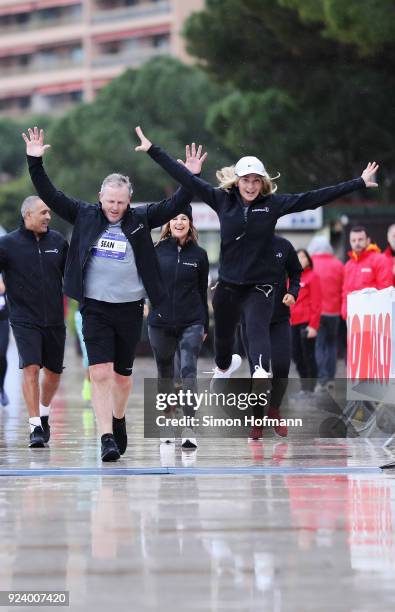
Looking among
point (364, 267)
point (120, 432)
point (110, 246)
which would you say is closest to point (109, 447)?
point (120, 432)

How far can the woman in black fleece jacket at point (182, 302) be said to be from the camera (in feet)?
43.2

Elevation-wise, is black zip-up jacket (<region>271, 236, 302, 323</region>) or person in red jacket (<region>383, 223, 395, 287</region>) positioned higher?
person in red jacket (<region>383, 223, 395, 287</region>)

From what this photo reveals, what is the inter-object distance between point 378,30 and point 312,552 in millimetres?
24019

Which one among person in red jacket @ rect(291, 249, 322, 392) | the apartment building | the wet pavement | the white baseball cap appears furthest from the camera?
the apartment building

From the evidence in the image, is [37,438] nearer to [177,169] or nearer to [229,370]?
[229,370]

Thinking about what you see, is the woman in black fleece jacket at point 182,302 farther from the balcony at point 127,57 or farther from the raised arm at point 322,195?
the balcony at point 127,57

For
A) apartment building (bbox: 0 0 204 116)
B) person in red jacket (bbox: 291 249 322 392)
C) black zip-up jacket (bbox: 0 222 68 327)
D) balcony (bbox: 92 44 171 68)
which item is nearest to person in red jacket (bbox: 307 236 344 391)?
person in red jacket (bbox: 291 249 322 392)

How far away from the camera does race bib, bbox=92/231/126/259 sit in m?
11.0

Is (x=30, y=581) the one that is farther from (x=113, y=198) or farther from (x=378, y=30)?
(x=378, y=30)

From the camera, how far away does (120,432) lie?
1170cm

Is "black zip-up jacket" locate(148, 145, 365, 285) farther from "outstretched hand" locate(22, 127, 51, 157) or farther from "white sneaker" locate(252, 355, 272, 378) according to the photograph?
"outstretched hand" locate(22, 127, 51, 157)

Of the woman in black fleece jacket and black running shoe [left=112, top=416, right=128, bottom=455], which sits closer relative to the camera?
black running shoe [left=112, top=416, right=128, bottom=455]

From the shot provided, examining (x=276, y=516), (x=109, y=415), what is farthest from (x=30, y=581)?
(x=109, y=415)

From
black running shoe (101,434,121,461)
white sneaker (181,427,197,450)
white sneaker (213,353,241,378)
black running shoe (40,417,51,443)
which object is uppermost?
white sneaker (213,353,241,378)
